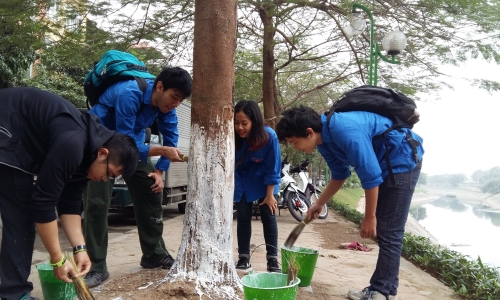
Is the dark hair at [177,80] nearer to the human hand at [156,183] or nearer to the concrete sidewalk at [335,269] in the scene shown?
the human hand at [156,183]

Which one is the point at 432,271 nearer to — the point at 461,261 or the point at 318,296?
the point at 461,261

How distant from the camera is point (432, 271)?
430 centimetres

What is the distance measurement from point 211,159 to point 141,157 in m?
0.61

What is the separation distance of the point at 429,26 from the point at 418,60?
151 cm

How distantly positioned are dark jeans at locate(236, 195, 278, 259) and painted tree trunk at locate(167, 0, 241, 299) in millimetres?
671

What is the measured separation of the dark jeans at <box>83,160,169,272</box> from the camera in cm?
307

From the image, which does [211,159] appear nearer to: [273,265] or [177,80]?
[177,80]

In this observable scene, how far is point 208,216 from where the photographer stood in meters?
2.84

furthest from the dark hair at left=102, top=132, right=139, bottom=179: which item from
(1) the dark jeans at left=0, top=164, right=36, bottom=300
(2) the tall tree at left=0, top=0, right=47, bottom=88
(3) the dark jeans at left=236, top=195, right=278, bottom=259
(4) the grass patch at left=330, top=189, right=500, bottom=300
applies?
(2) the tall tree at left=0, top=0, right=47, bottom=88

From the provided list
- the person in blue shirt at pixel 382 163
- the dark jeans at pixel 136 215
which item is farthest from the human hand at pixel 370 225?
the dark jeans at pixel 136 215

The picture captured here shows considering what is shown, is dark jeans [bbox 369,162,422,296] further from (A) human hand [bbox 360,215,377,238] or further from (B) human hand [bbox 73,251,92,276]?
(B) human hand [bbox 73,251,92,276]

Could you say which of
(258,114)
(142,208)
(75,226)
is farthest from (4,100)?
(258,114)

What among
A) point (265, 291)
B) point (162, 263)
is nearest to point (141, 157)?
point (162, 263)

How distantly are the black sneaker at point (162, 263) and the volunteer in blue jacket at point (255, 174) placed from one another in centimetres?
54
